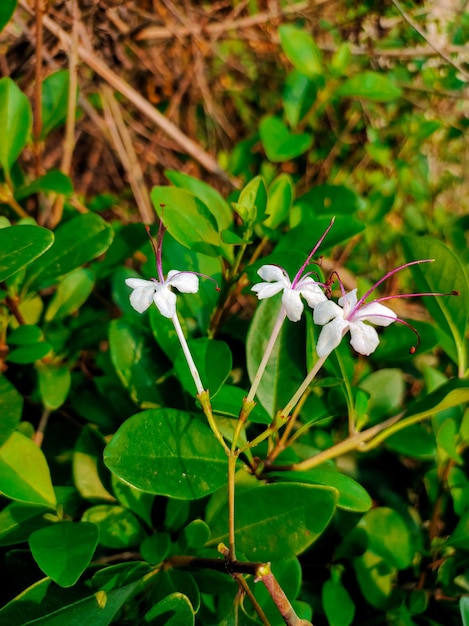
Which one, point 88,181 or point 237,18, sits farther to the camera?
point 88,181

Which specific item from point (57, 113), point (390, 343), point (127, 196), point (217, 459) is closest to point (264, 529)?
point (217, 459)

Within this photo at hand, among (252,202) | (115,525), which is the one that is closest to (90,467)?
(115,525)

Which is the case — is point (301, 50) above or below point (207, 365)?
above

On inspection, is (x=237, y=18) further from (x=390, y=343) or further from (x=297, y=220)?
(x=390, y=343)

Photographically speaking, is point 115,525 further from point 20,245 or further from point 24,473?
point 20,245

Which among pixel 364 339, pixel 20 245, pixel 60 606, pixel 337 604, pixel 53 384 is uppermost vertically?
pixel 20 245

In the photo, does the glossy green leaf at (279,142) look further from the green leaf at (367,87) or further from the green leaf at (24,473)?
the green leaf at (24,473)
